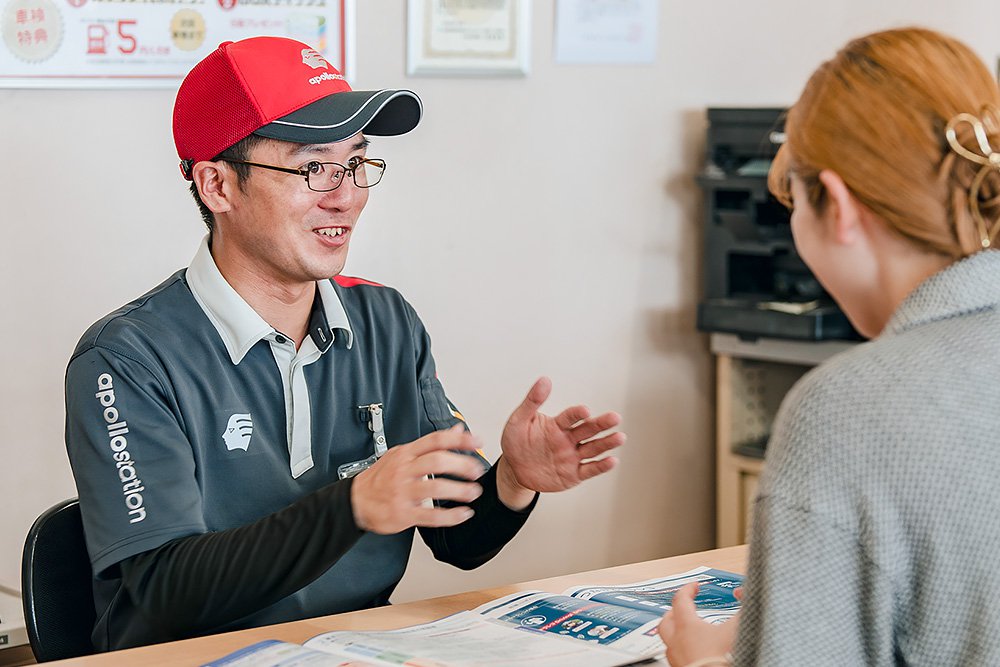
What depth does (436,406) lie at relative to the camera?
1.85 meters

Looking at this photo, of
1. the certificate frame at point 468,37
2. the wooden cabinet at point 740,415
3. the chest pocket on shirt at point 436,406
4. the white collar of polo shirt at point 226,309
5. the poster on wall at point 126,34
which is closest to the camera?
the white collar of polo shirt at point 226,309

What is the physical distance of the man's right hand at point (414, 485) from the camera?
1.32 m

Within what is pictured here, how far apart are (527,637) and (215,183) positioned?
2.63 ft

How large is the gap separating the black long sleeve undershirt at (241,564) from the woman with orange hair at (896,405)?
590mm

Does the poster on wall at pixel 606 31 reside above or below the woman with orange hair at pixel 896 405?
above

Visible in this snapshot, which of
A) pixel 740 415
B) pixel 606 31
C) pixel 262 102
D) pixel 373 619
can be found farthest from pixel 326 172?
pixel 740 415

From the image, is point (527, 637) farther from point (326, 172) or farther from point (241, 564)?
point (326, 172)

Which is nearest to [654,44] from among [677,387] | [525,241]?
[525,241]

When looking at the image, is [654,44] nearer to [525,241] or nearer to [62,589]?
[525,241]

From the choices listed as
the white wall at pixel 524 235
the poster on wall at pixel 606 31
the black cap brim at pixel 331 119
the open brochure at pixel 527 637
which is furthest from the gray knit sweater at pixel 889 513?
the poster on wall at pixel 606 31

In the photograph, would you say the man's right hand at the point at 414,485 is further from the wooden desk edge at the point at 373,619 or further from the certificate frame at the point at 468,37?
the certificate frame at the point at 468,37

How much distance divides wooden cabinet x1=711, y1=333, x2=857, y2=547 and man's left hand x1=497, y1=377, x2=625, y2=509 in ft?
5.12

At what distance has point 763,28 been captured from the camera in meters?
3.24

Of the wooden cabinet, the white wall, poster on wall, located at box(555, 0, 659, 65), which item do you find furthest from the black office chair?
the wooden cabinet
